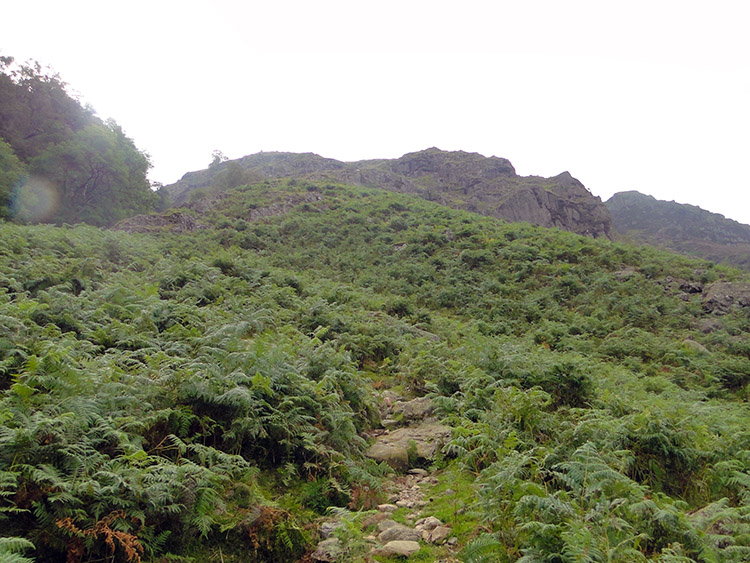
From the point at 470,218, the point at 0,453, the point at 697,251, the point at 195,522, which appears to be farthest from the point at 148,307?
the point at 697,251

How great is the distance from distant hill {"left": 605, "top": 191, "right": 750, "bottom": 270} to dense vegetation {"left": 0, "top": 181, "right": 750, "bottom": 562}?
60.2m

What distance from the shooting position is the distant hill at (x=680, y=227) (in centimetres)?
6079

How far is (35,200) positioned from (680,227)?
86480 millimetres

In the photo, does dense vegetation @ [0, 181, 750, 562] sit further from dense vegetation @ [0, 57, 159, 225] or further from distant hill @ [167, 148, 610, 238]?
distant hill @ [167, 148, 610, 238]

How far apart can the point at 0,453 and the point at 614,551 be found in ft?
14.6

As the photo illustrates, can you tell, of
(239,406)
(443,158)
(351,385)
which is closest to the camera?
(239,406)

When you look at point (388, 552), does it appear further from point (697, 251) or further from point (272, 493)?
point (697, 251)

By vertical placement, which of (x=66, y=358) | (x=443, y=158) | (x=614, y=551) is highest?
(x=443, y=158)

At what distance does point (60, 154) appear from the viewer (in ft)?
85.7

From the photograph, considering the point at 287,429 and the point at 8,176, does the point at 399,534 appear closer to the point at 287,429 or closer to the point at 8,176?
the point at 287,429

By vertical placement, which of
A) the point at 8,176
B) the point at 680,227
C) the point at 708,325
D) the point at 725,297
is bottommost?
the point at 708,325

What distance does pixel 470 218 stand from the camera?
33.8 meters

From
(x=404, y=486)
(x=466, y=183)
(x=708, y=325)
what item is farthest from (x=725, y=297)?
(x=466, y=183)

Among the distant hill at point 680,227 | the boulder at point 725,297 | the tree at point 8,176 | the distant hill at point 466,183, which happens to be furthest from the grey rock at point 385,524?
the distant hill at point 680,227
